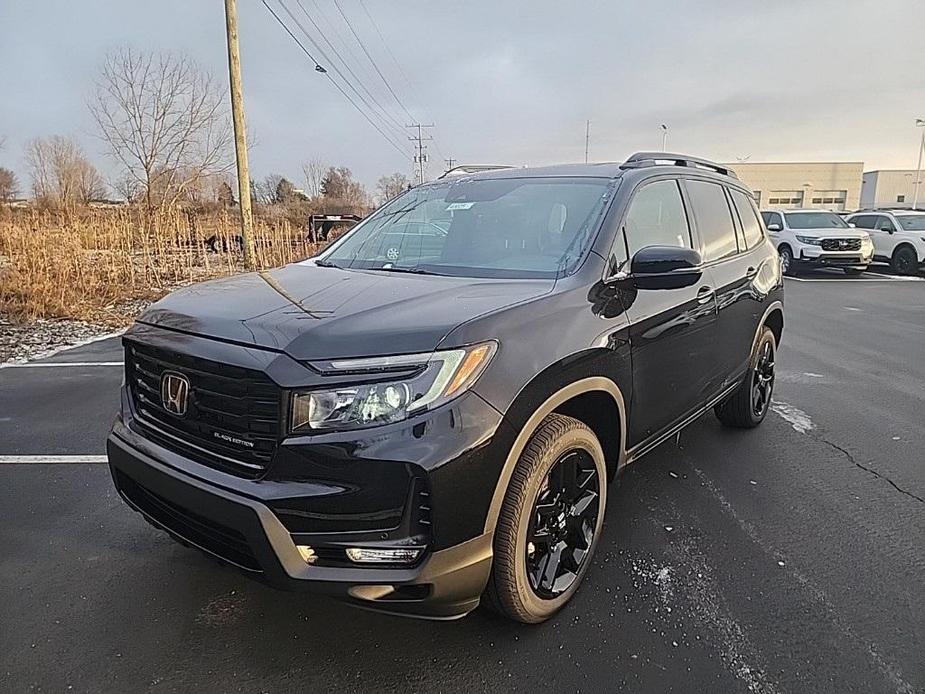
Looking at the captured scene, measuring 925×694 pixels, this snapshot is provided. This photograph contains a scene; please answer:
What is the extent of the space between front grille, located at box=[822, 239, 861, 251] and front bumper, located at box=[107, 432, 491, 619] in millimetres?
17895

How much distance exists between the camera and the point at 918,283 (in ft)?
51.0

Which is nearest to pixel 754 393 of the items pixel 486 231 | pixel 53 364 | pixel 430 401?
pixel 486 231

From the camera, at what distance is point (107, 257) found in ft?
38.0

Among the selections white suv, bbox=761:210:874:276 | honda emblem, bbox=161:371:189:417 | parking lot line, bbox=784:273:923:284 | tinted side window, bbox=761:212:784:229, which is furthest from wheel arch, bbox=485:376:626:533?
tinted side window, bbox=761:212:784:229

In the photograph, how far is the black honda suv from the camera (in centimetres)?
184

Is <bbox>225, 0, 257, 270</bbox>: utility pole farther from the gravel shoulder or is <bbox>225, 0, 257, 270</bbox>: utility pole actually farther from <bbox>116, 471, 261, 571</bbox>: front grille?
<bbox>116, 471, 261, 571</bbox>: front grille

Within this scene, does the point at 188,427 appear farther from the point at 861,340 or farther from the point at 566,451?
the point at 861,340

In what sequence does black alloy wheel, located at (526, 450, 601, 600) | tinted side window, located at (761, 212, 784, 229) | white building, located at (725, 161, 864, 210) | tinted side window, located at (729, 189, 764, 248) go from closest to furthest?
black alloy wheel, located at (526, 450, 601, 600) → tinted side window, located at (729, 189, 764, 248) → tinted side window, located at (761, 212, 784, 229) → white building, located at (725, 161, 864, 210)

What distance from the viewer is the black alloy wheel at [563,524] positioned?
2.32m

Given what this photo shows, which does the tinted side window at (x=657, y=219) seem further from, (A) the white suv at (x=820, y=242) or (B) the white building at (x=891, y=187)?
(B) the white building at (x=891, y=187)

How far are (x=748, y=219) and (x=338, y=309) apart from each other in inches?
131

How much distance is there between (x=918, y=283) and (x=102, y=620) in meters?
18.5

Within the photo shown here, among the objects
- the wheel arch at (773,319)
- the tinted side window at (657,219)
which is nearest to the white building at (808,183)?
the wheel arch at (773,319)

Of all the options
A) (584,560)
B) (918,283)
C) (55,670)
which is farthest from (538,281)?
(918,283)
